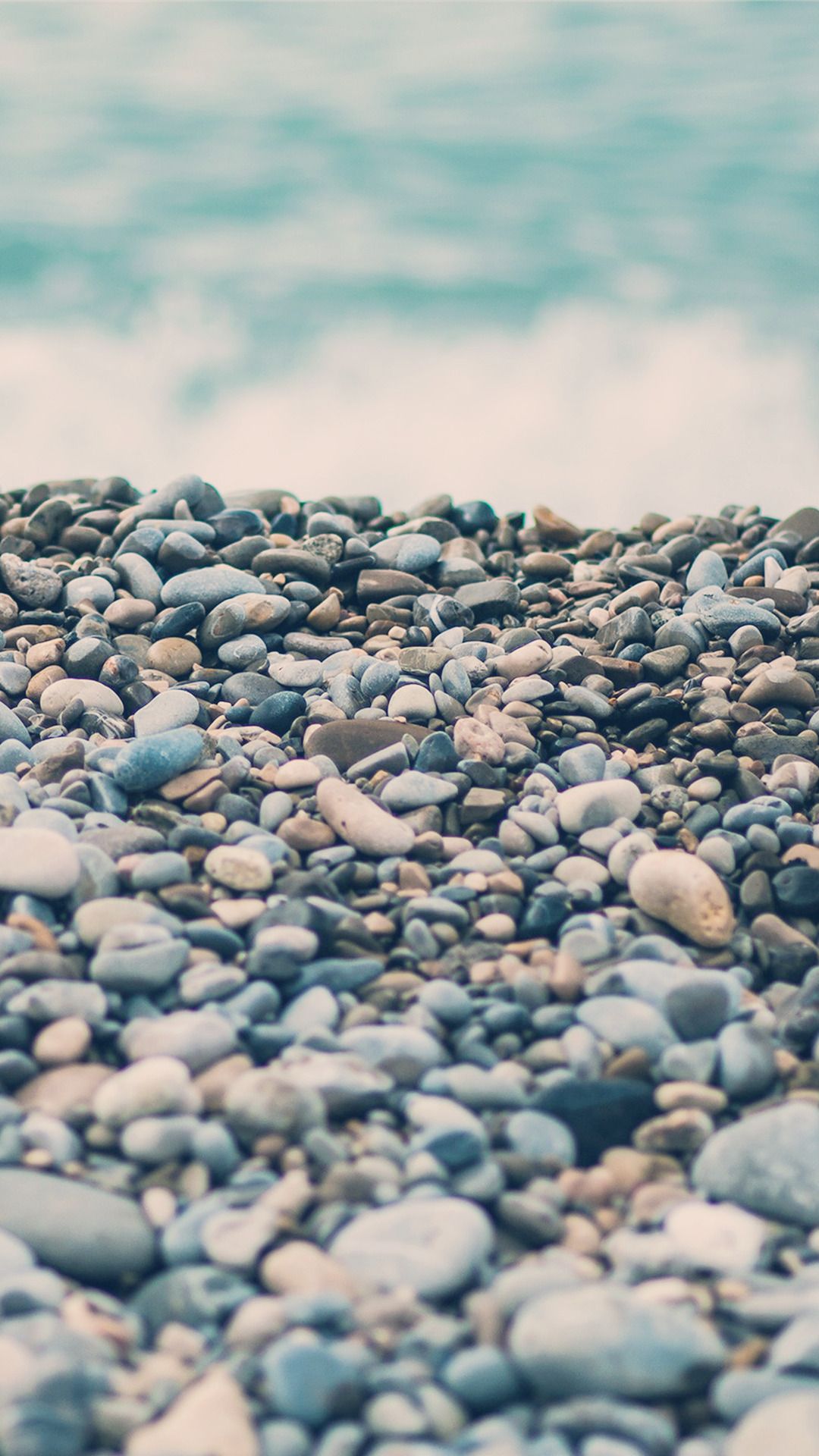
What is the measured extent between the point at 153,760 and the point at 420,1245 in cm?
161

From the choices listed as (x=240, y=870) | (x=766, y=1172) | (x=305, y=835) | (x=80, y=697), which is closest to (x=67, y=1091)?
(x=240, y=870)

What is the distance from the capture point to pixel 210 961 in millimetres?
2500

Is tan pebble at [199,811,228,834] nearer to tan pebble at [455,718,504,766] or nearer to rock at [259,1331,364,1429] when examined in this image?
tan pebble at [455,718,504,766]

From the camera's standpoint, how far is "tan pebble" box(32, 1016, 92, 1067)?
2.26 m

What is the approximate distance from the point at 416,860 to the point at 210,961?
67cm

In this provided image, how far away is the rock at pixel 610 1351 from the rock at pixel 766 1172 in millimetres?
355

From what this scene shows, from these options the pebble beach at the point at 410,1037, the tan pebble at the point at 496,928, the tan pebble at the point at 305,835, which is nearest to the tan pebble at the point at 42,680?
the pebble beach at the point at 410,1037

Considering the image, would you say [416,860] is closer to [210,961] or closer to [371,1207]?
[210,961]

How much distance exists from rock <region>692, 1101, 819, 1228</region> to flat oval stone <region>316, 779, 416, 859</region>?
1.08 metres

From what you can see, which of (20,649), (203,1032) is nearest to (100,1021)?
(203,1032)

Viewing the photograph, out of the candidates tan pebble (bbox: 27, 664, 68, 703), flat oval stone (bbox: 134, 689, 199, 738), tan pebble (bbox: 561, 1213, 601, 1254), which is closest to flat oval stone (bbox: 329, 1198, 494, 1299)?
tan pebble (bbox: 561, 1213, 601, 1254)

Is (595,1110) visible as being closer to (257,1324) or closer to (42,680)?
(257,1324)

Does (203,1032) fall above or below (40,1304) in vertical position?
above

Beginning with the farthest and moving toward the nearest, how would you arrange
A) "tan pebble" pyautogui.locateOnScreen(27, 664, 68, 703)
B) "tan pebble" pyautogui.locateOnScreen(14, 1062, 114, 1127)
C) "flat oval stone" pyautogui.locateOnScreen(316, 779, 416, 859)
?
"tan pebble" pyautogui.locateOnScreen(27, 664, 68, 703), "flat oval stone" pyautogui.locateOnScreen(316, 779, 416, 859), "tan pebble" pyautogui.locateOnScreen(14, 1062, 114, 1127)
